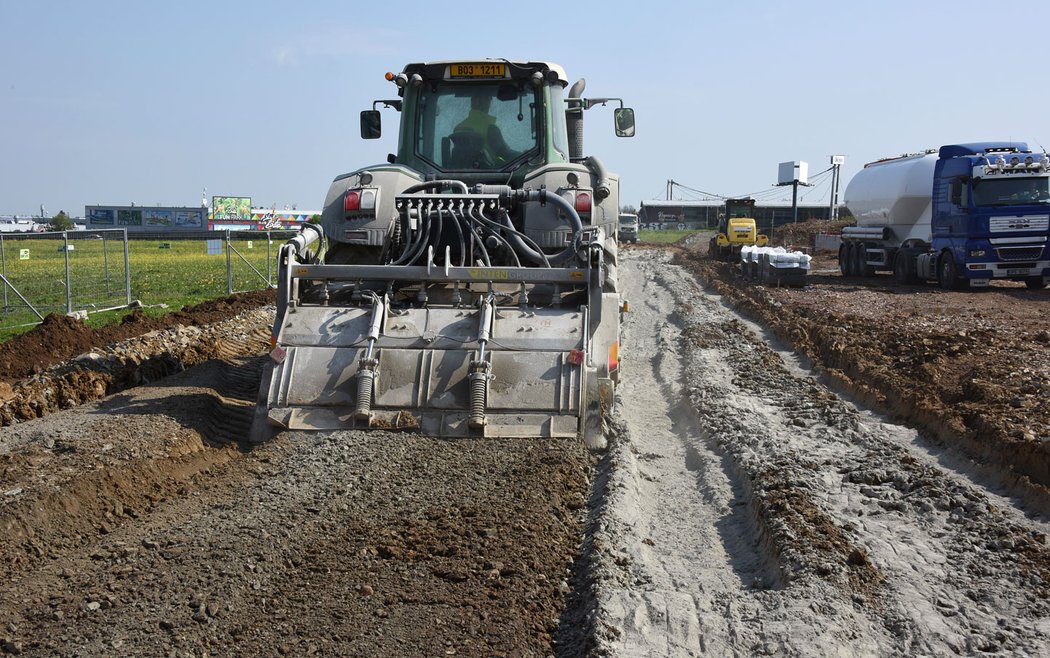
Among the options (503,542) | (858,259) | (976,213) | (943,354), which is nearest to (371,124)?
(503,542)

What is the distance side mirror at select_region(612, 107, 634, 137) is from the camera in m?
10.1

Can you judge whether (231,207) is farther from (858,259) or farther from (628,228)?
(858,259)

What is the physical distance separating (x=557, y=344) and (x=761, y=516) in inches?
75.8

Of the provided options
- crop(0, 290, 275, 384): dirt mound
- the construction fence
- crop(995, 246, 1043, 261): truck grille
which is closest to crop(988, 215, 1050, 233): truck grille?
crop(995, 246, 1043, 261): truck grille

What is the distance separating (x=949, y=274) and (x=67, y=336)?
19.0m

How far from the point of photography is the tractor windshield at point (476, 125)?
9320mm

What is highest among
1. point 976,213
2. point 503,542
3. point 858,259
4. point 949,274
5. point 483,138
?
point 483,138

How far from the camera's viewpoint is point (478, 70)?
9234 mm

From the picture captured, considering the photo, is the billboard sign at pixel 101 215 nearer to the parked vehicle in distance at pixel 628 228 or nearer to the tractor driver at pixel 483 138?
the parked vehicle in distance at pixel 628 228

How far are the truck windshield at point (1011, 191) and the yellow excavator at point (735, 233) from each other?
1282 cm

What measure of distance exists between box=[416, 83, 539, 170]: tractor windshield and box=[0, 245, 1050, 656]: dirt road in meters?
3.05

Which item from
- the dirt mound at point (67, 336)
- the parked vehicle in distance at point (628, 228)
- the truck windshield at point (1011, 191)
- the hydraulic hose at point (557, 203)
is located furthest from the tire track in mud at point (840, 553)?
the parked vehicle in distance at point (628, 228)

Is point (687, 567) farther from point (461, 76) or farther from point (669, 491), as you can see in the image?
point (461, 76)

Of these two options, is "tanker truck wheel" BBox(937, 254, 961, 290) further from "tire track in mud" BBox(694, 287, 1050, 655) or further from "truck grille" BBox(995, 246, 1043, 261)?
"tire track in mud" BBox(694, 287, 1050, 655)
